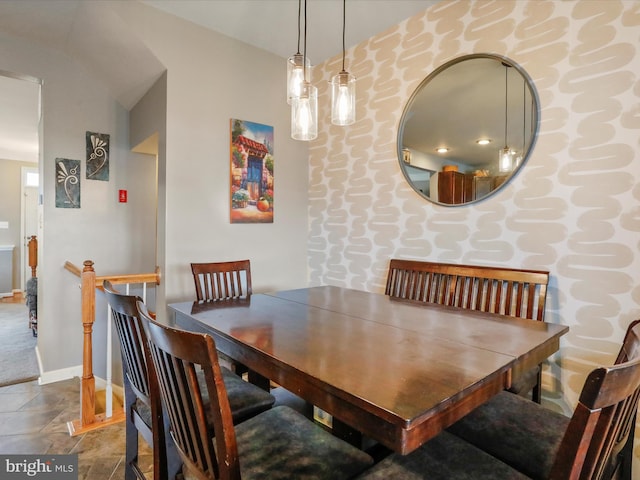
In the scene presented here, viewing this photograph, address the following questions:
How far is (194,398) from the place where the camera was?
0.85 m

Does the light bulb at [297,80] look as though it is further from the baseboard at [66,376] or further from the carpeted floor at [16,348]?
the carpeted floor at [16,348]

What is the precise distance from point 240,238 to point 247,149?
2.46ft

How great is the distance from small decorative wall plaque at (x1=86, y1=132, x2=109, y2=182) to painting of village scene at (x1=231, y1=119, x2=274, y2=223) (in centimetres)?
131

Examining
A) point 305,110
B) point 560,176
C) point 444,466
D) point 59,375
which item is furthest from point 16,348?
point 560,176

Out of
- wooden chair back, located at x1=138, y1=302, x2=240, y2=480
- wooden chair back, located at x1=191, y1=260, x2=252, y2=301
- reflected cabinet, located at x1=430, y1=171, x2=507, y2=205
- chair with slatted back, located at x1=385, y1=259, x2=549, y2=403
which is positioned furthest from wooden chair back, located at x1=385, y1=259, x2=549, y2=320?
wooden chair back, located at x1=138, y1=302, x2=240, y2=480

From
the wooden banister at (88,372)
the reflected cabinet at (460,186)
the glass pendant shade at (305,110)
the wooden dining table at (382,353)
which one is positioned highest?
the glass pendant shade at (305,110)

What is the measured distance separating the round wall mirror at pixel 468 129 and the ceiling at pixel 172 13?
2.01 ft

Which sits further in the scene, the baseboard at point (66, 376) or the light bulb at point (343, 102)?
the baseboard at point (66, 376)

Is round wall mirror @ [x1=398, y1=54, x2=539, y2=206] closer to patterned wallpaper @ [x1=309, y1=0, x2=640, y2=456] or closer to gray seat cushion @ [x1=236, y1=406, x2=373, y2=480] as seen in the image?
patterned wallpaper @ [x1=309, y1=0, x2=640, y2=456]

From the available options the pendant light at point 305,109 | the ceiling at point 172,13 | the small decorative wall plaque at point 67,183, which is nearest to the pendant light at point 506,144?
the ceiling at point 172,13

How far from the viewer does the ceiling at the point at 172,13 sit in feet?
7.75

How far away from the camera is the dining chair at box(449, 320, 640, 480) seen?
639 millimetres

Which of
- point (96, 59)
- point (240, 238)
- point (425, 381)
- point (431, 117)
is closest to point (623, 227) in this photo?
point (431, 117)

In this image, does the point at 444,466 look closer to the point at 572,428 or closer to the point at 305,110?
the point at 572,428
